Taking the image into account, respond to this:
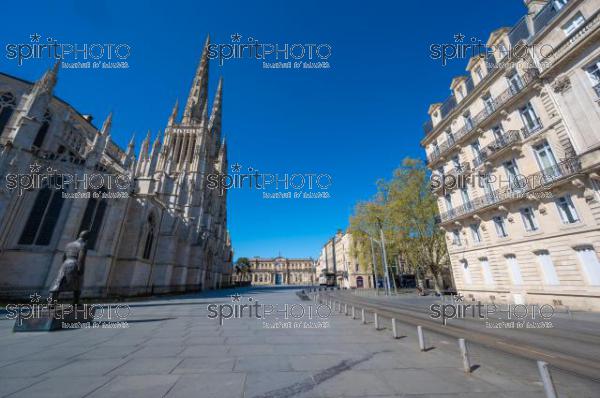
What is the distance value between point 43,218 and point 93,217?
122 inches

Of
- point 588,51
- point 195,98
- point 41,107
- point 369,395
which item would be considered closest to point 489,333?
point 369,395

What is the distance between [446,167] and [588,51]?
11.7 m

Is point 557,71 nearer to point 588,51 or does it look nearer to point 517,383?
point 588,51

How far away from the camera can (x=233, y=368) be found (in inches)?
195

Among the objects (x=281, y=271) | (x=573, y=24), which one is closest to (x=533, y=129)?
(x=573, y=24)

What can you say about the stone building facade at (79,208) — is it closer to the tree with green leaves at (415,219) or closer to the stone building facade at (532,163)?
the tree with green leaves at (415,219)

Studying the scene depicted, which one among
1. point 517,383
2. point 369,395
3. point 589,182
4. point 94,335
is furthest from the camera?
point 589,182

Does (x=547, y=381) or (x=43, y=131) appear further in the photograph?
(x=43, y=131)

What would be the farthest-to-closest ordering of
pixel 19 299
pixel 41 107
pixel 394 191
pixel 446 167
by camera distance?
pixel 394 191 < pixel 446 167 < pixel 41 107 < pixel 19 299

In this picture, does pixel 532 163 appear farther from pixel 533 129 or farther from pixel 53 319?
pixel 53 319

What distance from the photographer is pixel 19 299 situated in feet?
53.9

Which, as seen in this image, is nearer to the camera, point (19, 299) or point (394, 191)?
point (19, 299)

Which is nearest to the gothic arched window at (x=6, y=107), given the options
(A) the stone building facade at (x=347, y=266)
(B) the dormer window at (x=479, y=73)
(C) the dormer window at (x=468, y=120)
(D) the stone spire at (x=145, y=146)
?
(D) the stone spire at (x=145, y=146)

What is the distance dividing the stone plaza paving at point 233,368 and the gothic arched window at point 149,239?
856 inches
